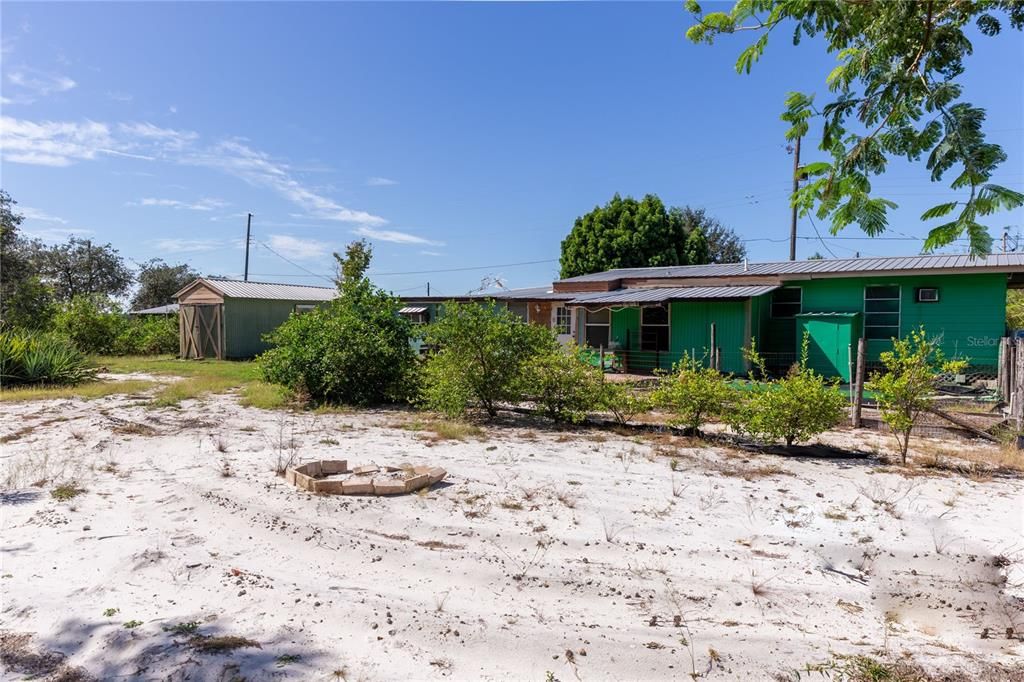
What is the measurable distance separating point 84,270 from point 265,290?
859 inches

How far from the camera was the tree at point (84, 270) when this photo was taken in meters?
38.0

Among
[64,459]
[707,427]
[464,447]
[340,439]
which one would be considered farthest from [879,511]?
[64,459]

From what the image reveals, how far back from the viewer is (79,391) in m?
13.4

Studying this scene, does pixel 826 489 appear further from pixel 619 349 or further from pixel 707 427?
pixel 619 349

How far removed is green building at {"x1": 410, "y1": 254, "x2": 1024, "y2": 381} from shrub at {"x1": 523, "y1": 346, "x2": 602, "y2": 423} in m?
3.18

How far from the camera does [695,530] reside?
4.82 m

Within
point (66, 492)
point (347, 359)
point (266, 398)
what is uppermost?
point (347, 359)

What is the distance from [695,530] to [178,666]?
3692mm

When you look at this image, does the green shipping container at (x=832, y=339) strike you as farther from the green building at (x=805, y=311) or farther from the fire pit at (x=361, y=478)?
Answer: the fire pit at (x=361, y=478)

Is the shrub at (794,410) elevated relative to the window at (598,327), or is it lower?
lower

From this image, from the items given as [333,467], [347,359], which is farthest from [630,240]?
[333,467]

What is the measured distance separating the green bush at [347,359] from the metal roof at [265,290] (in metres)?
10.1

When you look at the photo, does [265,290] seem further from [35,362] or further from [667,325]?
[667,325]

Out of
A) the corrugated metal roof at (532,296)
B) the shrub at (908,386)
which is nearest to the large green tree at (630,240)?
the corrugated metal roof at (532,296)
